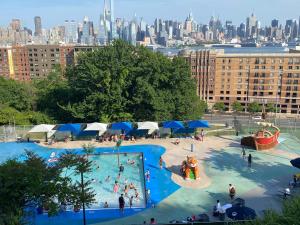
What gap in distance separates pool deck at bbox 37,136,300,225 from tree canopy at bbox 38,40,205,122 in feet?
20.2

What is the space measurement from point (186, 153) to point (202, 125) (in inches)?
215

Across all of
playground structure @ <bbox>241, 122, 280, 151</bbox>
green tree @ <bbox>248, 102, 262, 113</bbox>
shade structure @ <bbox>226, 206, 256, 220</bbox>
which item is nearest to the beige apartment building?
green tree @ <bbox>248, 102, 262, 113</bbox>

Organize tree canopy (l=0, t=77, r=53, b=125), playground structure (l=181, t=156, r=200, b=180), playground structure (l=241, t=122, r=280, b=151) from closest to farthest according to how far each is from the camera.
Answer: playground structure (l=181, t=156, r=200, b=180)
playground structure (l=241, t=122, r=280, b=151)
tree canopy (l=0, t=77, r=53, b=125)

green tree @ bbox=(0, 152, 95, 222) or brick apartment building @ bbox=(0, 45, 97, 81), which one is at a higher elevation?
brick apartment building @ bbox=(0, 45, 97, 81)

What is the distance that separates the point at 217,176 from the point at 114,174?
8760 millimetres

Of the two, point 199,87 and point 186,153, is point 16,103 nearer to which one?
point 186,153

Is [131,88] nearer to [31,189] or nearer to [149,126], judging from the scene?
[149,126]

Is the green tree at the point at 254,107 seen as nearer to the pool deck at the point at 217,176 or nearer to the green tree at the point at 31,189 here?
the pool deck at the point at 217,176

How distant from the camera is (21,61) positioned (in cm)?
11725

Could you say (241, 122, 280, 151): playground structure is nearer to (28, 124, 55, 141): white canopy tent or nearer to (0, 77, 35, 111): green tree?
(28, 124, 55, 141): white canopy tent

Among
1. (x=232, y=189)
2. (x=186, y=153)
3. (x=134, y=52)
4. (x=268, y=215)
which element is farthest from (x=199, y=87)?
(x=268, y=215)

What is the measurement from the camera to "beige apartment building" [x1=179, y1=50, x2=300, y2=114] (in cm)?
9094

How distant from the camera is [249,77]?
9412cm

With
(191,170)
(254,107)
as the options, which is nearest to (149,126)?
(191,170)
